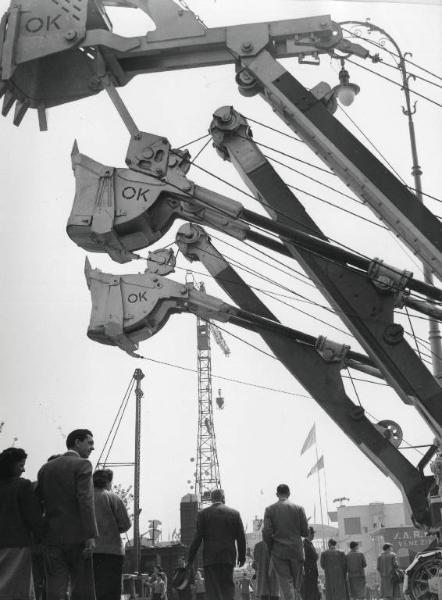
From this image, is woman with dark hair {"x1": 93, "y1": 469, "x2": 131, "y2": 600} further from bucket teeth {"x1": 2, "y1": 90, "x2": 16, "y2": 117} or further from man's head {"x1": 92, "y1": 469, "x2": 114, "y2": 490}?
bucket teeth {"x1": 2, "y1": 90, "x2": 16, "y2": 117}

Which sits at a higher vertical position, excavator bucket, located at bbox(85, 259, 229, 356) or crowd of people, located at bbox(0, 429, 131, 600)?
Answer: excavator bucket, located at bbox(85, 259, 229, 356)

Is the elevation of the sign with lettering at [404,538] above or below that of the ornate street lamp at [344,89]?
below

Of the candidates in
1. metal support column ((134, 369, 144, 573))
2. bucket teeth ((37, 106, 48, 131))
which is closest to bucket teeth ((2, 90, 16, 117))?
bucket teeth ((37, 106, 48, 131))

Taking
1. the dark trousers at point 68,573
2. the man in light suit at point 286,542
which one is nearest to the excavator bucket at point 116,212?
the man in light suit at point 286,542

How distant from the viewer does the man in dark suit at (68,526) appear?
20.3ft

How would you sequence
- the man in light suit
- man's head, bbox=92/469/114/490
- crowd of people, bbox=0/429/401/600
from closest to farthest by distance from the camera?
crowd of people, bbox=0/429/401/600
man's head, bbox=92/469/114/490
the man in light suit

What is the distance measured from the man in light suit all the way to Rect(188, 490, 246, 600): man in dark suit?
847 millimetres

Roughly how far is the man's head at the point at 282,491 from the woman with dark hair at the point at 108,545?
8.85 feet

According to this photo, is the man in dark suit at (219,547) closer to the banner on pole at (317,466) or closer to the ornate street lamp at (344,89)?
the ornate street lamp at (344,89)

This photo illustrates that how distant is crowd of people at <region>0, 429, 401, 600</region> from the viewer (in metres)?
5.93

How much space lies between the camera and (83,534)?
6.22 m

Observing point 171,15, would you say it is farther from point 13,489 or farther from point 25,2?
point 13,489

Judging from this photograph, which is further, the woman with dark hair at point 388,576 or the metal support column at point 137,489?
the metal support column at point 137,489

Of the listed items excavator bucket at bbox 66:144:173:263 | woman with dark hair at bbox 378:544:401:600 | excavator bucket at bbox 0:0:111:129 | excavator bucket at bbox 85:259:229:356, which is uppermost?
excavator bucket at bbox 0:0:111:129
